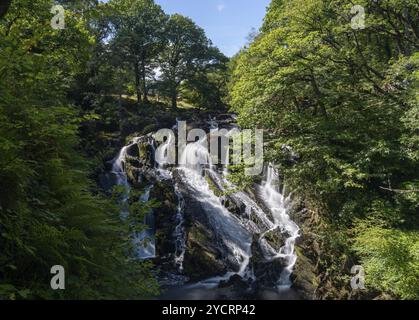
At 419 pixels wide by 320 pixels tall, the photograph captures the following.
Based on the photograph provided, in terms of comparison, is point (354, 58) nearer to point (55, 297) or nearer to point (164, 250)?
point (164, 250)

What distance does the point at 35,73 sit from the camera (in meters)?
4.96

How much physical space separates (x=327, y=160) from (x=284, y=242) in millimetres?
5657

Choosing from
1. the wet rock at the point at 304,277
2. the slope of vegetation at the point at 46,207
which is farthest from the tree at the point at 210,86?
the slope of vegetation at the point at 46,207

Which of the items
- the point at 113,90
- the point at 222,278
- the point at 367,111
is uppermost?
the point at 113,90

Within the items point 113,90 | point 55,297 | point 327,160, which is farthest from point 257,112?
point 113,90

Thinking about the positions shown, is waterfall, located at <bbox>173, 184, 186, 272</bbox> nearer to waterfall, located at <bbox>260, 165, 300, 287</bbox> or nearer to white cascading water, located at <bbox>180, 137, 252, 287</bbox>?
white cascading water, located at <bbox>180, 137, 252, 287</bbox>

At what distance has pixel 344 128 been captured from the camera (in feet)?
50.0

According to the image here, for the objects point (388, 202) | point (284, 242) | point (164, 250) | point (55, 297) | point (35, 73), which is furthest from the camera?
point (164, 250)

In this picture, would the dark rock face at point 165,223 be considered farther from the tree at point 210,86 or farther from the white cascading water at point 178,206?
the tree at point 210,86

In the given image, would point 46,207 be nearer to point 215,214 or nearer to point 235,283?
point 235,283

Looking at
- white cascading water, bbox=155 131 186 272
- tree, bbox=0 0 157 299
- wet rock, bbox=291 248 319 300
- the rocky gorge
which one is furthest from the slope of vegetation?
white cascading water, bbox=155 131 186 272

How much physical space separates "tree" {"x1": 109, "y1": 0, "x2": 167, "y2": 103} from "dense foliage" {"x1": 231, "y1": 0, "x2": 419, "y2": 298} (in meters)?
20.9

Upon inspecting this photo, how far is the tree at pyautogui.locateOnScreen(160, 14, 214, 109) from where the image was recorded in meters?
37.4

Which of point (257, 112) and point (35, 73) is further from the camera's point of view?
point (257, 112)
